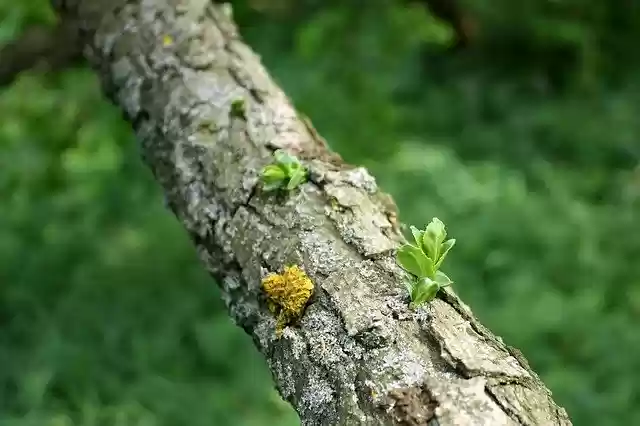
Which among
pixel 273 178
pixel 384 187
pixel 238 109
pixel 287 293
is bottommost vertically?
pixel 287 293

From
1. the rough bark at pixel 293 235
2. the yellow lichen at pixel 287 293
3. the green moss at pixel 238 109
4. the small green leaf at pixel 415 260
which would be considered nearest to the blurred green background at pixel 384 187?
the rough bark at pixel 293 235

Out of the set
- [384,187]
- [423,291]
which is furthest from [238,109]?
[384,187]

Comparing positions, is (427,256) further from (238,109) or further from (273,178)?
(238,109)

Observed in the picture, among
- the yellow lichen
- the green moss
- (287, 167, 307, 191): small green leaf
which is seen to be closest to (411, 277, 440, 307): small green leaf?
the yellow lichen

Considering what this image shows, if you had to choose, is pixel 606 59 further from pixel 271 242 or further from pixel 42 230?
pixel 271 242

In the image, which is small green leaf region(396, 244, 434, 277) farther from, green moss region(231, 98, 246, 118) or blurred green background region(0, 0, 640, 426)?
blurred green background region(0, 0, 640, 426)

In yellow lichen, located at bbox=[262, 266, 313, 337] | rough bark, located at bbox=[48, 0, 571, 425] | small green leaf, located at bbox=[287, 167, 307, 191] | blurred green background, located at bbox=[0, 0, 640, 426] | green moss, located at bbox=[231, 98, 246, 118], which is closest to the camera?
rough bark, located at bbox=[48, 0, 571, 425]

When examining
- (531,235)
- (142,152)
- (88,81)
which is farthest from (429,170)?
(142,152)
